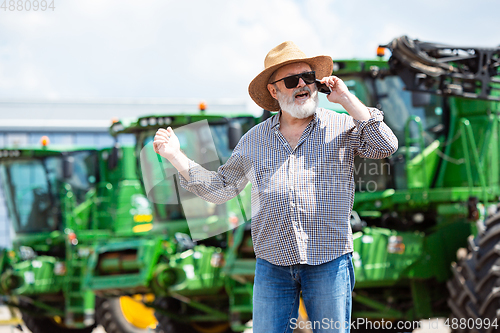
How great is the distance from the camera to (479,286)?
536cm

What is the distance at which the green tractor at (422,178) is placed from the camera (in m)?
6.18

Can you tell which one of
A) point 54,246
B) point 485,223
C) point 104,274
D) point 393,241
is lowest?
point 54,246

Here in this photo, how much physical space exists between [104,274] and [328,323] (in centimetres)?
630

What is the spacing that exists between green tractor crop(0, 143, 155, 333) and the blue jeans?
7.65 m

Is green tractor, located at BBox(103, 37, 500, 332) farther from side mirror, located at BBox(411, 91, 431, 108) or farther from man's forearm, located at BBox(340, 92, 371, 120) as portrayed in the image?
man's forearm, located at BBox(340, 92, 371, 120)

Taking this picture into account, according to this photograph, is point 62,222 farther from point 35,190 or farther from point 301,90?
point 301,90

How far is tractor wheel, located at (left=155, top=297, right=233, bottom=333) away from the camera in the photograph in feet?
29.2

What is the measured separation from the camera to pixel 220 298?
869cm

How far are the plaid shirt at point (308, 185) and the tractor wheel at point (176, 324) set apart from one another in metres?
6.16

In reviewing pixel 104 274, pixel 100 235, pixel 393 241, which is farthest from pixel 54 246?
pixel 393 241

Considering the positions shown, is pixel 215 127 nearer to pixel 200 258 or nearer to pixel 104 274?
pixel 200 258

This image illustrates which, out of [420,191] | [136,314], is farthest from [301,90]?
[136,314]

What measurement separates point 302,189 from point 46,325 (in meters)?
10.3

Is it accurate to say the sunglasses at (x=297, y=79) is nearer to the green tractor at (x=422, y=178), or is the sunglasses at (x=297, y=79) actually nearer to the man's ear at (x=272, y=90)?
the man's ear at (x=272, y=90)
